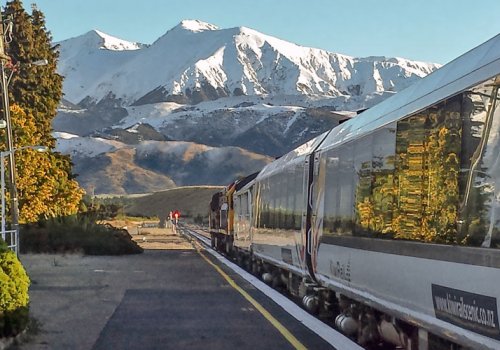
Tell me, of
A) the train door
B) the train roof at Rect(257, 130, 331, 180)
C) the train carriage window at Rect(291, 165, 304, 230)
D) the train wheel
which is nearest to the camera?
the train door

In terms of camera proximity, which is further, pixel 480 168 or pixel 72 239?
pixel 72 239

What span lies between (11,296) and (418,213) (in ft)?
19.4

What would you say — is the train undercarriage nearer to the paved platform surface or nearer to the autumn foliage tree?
the paved platform surface

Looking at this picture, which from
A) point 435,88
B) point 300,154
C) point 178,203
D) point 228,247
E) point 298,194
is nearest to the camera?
point 435,88

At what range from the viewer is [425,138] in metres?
8.31

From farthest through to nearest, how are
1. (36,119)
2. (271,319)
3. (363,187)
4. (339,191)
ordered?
(36,119) < (271,319) < (339,191) < (363,187)

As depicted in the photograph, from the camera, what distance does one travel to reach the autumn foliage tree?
42.0 metres

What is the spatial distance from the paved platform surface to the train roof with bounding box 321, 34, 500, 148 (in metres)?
3.44

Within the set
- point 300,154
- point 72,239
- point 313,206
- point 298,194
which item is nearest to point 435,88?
point 313,206

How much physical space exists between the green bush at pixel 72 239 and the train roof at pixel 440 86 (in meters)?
34.9

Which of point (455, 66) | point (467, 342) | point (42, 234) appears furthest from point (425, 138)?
point (42, 234)

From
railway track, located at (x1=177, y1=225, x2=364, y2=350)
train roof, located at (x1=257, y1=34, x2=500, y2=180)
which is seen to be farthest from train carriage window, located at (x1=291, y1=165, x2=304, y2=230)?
train roof, located at (x1=257, y1=34, x2=500, y2=180)

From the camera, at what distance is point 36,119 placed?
52000 millimetres

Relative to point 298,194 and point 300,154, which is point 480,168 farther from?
point 300,154
